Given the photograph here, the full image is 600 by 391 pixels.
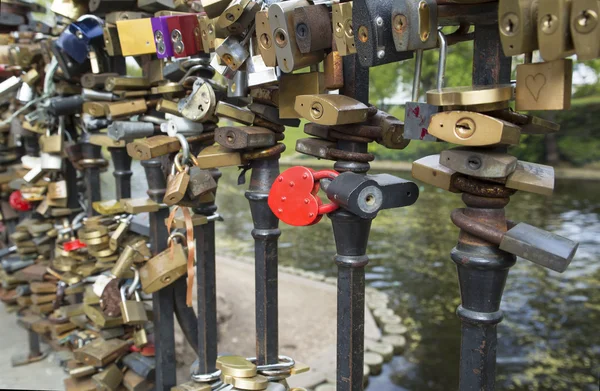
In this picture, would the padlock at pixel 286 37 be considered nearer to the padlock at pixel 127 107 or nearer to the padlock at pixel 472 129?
the padlock at pixel 472 129

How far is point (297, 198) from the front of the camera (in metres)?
1.05

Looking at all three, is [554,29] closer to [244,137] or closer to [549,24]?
[549,24]

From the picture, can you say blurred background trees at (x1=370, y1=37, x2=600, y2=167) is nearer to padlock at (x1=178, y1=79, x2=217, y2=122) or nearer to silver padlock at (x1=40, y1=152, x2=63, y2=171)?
silver padlock at (x1=40, y1=152, x2=63, y2=171)

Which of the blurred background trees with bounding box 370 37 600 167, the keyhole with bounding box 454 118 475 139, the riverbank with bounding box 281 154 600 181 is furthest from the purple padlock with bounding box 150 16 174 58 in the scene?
the blurred background trees with bounding box 370 37 600 167

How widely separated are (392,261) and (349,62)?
16.7 feet

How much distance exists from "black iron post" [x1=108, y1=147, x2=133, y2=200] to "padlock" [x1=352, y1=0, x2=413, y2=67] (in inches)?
54.6

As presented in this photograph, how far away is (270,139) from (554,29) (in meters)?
0.67

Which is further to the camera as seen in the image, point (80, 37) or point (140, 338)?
point (140, 338)

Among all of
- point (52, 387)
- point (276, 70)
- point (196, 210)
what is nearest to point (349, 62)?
point (276, 70)

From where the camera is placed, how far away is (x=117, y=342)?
205 cm

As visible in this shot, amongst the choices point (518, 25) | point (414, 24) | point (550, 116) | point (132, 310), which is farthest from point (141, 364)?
point (550, 116)

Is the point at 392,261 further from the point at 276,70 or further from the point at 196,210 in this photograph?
the point at 276,70

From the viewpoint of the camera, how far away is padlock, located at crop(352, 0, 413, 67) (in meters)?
0.83

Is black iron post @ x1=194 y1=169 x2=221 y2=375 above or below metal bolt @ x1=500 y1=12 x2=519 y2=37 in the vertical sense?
below
